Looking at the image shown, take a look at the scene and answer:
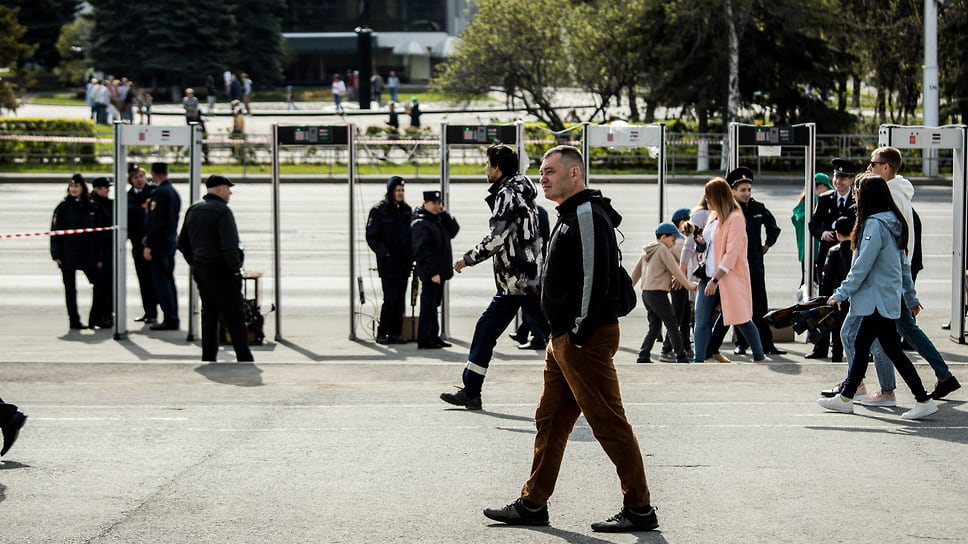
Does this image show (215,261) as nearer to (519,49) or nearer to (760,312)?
(760,312)

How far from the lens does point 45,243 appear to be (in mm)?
20719

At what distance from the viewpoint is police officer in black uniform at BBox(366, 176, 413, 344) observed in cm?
1275

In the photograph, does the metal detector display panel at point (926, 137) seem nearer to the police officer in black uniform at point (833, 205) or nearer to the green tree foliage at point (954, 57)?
the police officer in black uniform at point (833, 205)

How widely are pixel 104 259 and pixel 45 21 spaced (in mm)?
59104

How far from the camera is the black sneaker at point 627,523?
5.70 meters

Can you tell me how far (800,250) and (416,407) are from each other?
6.74 meters

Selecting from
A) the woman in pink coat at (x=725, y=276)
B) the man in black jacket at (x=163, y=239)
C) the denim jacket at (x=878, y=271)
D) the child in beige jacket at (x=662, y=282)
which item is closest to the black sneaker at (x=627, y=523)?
the denim jacket at (x=878, y=271)

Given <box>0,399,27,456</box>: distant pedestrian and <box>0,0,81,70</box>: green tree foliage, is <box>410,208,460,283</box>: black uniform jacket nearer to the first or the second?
<box>0,399,27,456</box>: distant pedestrian

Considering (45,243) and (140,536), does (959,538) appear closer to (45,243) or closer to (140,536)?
(140,536)

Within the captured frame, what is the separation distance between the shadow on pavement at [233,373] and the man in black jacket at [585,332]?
4566 millimetres

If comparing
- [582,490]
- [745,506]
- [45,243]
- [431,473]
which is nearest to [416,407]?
[431,473]

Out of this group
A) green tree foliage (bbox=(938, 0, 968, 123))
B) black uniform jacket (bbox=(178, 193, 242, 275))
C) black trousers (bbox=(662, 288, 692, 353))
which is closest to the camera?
black uniform jacket (bbox=(178, 193, 242, 275))

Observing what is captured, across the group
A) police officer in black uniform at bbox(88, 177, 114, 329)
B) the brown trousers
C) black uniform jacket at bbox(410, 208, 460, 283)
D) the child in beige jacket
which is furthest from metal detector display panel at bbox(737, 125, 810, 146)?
the brown trousers

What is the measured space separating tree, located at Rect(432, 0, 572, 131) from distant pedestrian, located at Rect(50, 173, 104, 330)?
23735 millimetres
